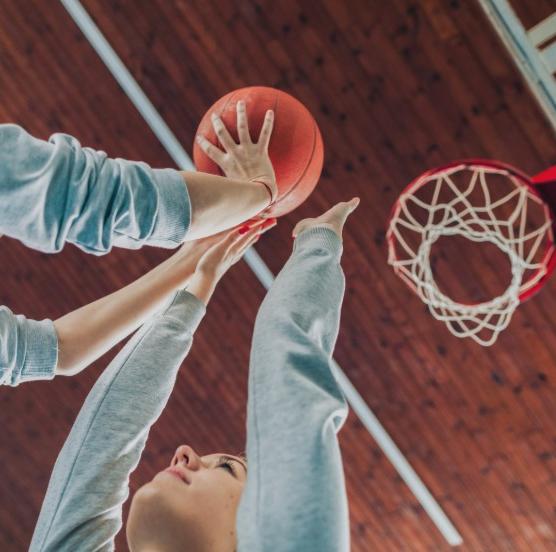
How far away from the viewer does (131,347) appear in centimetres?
119

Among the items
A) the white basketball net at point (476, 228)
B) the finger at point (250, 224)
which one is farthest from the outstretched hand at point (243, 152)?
the white basketball net at point (476, 228)

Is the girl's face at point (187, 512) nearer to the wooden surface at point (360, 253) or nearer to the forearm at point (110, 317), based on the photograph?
the forearm at point (110, 317)

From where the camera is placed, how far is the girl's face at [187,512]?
3.43 ft

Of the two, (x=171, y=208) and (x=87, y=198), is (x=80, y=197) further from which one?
(x=171, y=208)

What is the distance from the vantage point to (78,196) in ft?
2.99

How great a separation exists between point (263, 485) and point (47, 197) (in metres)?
0.51

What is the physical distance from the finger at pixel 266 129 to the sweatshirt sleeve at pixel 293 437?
1093 millimetres

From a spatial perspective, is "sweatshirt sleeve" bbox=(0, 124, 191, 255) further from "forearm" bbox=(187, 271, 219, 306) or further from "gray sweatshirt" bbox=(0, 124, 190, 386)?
"forearm" bbox=(187, 271, 219, 306)

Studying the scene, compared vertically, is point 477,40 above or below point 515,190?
above

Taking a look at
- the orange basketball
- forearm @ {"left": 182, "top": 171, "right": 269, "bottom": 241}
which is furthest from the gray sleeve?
the orange basketball

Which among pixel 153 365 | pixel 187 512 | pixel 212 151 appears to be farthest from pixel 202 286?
pixel 212 151

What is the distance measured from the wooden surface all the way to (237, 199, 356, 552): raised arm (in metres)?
2.62

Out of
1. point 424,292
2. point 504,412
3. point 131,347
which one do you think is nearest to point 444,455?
point 504,412

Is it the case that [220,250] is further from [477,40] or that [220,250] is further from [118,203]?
[477,40]
